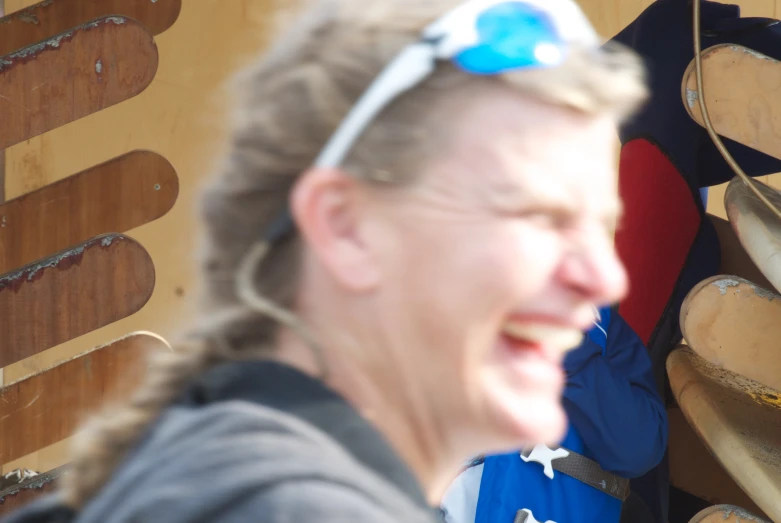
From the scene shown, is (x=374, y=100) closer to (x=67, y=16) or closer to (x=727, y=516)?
(x=727, y=516)

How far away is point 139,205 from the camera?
4.52ft

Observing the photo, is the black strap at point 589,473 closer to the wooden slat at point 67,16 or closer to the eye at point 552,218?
the eye at point 552,218

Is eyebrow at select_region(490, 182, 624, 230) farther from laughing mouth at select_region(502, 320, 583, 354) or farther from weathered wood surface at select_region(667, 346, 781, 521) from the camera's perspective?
weathered wood surface at select_region(667, 346, 781, 521)

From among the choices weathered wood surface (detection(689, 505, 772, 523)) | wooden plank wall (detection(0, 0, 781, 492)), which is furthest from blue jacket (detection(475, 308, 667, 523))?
wooden plank wall (detection(0, 0, 781, 492))

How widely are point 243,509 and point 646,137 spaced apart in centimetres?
106

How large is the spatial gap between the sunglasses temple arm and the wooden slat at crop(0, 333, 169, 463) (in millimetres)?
947

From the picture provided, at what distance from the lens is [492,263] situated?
323mm

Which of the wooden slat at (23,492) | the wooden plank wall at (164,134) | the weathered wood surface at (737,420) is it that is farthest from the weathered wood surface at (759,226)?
the wooden plank wall at (164,134)

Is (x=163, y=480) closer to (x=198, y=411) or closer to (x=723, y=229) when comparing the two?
(x=198, y=411)

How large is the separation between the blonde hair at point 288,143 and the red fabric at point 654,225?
2.91 ft

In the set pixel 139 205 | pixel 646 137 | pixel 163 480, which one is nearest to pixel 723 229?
pixel 646 137

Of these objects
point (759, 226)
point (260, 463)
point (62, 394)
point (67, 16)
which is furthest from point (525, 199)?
point (67, 16)

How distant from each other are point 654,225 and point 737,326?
33 cm

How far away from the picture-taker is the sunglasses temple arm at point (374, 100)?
338 millimetres
